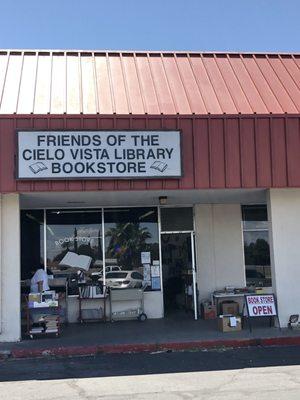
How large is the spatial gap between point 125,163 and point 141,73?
395 centimetres

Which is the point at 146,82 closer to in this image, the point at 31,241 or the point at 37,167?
the point at 37,167

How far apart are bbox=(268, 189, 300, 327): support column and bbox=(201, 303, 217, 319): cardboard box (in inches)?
104

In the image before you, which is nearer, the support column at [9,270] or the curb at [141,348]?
the curb at [141,348]

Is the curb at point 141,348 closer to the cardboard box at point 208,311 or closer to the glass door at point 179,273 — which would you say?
the cardboard box at point 208,311

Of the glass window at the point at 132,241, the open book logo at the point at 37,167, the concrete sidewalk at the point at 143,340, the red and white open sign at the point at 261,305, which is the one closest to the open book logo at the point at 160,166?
the open book logo at the point at 37,167

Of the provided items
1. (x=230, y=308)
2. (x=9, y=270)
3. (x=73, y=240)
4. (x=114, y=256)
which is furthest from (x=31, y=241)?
(x=230, y=308)

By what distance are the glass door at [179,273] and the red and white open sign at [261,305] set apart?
3017 millimetres

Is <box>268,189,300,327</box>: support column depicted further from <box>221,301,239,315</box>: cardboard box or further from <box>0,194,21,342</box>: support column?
<box>0,194,21,342</box>: support column

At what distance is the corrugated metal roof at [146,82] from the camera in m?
12.7

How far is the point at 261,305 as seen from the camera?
A: 39.8ft

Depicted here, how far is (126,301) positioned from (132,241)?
1.68m

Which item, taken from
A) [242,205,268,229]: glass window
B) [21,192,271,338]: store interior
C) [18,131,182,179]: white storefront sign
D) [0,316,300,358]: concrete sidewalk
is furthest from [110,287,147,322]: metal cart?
[18,131,182,179]: white storefront sign

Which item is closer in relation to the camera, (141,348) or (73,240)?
(141,348)

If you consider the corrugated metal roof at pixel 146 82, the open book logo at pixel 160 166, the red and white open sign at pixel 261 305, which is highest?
the corrugated metal roof at pixel 146 82
